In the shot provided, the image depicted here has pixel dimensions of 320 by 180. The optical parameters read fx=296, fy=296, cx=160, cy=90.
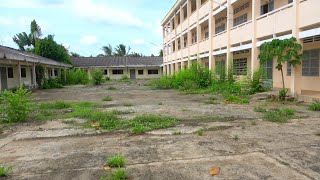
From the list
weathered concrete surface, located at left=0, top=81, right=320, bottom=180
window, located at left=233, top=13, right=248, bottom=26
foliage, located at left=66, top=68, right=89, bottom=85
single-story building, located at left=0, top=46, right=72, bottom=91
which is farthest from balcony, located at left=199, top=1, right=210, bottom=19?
foliage, located at left=66, top=68, right=89, bottom=85

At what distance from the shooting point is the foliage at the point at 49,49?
40.0 m

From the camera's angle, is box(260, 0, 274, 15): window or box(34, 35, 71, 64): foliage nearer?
box(260, 0, 274, 15): window

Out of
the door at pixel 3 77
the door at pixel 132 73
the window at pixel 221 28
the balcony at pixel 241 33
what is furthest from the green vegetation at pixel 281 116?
the door at pixel 132 73

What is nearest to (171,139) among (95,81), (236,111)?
(236,111)

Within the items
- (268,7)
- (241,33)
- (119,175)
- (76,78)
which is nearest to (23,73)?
(76,78)

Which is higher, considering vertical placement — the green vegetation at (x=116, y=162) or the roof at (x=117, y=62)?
the roof at (x=117, y=62)

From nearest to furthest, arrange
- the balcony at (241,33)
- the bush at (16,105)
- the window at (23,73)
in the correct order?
the bush at (16,105) → the balcony at (241,33) → the window at (23,73)

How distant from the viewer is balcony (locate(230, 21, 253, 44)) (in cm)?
1789

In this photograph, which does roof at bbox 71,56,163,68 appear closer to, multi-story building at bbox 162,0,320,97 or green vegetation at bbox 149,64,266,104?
multi-story building at bbox 162,0,320,97

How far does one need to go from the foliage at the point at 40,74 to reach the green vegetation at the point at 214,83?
38.4ft

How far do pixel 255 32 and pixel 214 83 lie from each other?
212 inches

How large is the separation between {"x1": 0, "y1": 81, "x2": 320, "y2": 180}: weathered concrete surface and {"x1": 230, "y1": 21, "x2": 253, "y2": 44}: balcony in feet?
33.7

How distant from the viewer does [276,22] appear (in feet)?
49.2

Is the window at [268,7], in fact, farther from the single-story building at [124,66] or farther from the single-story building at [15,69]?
A: the single-story building at [124,66]
